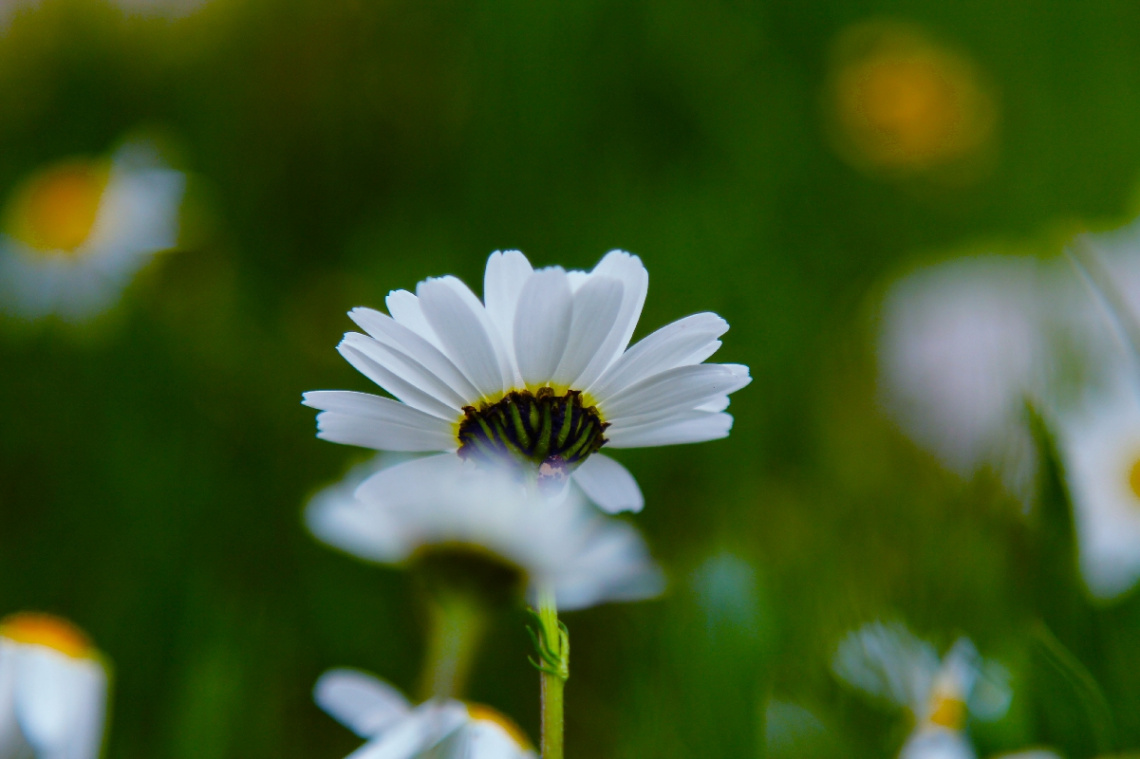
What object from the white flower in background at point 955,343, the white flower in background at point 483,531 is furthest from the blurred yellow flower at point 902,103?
the white flower in background at point 483,531

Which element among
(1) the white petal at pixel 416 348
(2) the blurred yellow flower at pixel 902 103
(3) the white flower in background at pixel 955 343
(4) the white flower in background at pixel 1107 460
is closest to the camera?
(1) the white petal at pixel 416 348

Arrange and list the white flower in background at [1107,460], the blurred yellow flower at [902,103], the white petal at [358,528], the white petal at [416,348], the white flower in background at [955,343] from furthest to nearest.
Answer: the blurred yellow flower at [902,103] → the white flower in background at [955,343] → the white flower in background at [1107,460] → the white petal at [358,528] → the white petal at [416,348]

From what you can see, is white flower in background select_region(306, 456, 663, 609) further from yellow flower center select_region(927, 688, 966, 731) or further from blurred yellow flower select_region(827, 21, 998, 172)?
blurred yellow flower select_region(827, 21, 998, 172)

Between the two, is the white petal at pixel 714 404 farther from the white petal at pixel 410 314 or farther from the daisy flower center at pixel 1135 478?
the daisy flower center at pixel 1135 478

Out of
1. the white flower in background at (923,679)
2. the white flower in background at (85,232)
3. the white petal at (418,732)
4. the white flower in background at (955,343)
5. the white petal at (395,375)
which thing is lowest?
the white petal at (418,732)

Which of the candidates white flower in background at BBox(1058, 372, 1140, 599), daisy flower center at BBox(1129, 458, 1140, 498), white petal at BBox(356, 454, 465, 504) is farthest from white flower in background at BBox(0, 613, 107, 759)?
daisy flower center at BBox(1129, 458, 1140, 498)

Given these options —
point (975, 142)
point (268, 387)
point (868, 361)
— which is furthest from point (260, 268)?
point (975, 142)

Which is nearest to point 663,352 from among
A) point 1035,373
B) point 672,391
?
point 672,391

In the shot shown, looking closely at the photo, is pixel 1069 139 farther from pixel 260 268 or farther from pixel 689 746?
pixel 689 746
